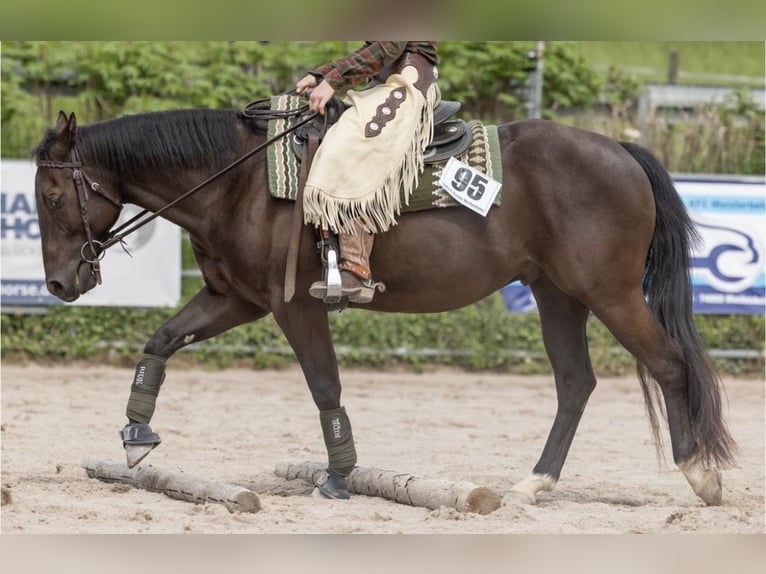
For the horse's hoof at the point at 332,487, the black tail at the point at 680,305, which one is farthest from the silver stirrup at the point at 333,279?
the black tail at the point at 680,305

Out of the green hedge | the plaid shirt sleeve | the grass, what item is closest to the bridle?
the plaid shirt sleeve

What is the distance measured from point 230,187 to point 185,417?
3251 millimetres

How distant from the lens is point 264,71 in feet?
35.5

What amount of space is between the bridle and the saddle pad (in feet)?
2.70

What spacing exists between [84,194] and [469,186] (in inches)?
73.4

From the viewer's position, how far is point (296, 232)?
509 centimetres

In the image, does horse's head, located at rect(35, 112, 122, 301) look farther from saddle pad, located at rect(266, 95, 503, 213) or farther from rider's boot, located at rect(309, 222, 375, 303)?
rider's boot, located at rect(309, 222, 375, 303)

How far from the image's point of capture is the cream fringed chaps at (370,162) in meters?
5.09

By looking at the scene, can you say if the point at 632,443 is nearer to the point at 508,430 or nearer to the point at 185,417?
the point at 508,430

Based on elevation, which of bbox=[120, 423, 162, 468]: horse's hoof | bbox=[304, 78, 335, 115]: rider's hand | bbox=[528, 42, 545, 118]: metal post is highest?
bbox=[528, 42, 545, 118]: metal post

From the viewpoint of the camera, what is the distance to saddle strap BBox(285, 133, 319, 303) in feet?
16.6

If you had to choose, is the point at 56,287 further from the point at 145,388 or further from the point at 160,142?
the point at 160,142

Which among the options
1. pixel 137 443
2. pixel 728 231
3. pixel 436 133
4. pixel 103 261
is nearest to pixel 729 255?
pixel 728 231

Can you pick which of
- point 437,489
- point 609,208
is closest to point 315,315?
point 437,489
